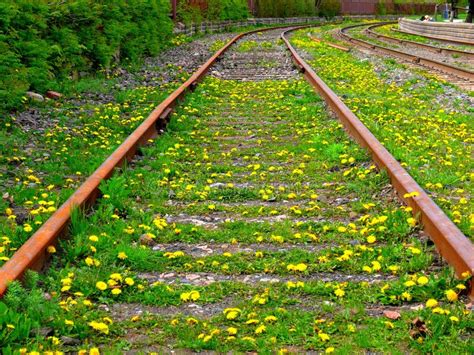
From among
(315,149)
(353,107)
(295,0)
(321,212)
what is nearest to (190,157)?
(315,149)

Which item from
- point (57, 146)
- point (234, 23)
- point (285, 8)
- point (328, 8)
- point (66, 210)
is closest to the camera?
point (66, 210)

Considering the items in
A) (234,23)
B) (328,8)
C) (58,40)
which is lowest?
(58,40)

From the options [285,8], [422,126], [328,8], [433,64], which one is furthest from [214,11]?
[422,126]

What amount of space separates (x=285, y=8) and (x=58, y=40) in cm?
4347

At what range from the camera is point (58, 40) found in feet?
36.0

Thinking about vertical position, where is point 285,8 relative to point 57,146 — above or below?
above

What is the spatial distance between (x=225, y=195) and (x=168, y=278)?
64.9 inches

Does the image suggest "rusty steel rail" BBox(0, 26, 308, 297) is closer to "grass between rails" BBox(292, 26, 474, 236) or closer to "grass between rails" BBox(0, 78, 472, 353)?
"grass between rails" BBox(0, 78, 472, 353)

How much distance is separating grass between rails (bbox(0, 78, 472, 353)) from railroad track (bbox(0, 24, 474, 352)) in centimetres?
1

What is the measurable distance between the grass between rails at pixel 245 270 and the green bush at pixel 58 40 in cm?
327

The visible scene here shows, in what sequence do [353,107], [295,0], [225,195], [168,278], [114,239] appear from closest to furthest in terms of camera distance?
1. [168,278]
2. [114,239]
3. [225,195]
4. [353,107]
5. [295,0]

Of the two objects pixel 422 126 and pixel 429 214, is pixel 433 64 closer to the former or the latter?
pixel 422 126

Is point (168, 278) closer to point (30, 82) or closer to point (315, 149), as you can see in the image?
point (315, 149)

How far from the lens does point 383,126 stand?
26.5ft
